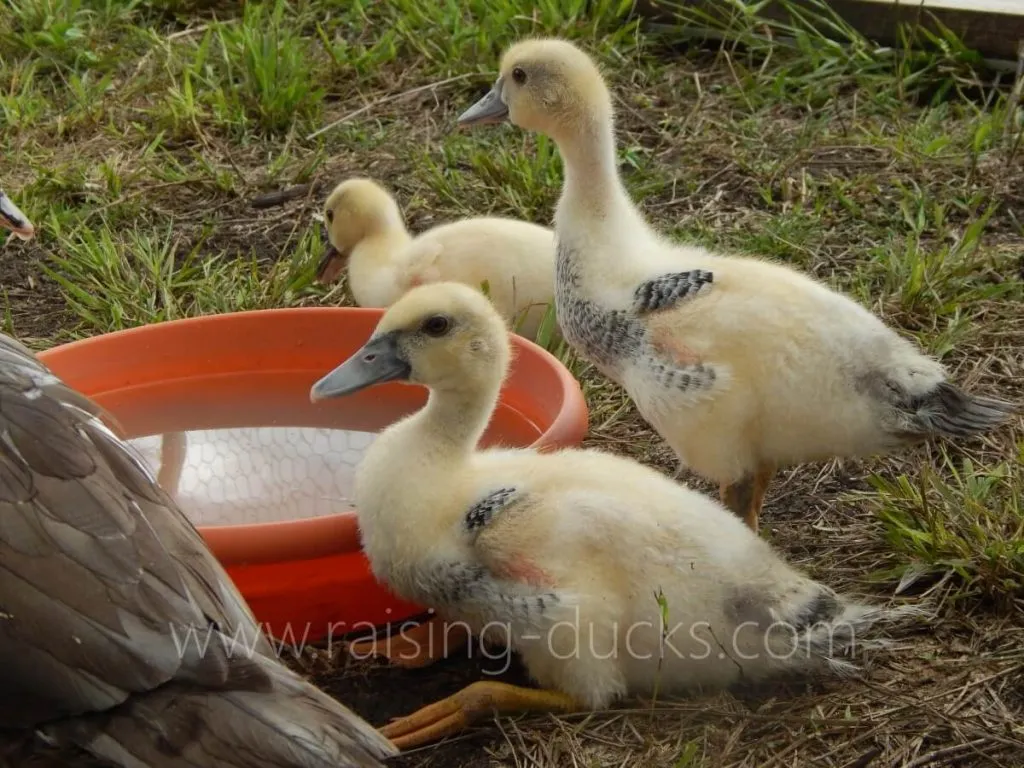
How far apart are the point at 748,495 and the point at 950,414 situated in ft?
1.41

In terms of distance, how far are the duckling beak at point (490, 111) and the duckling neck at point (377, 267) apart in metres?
0.40

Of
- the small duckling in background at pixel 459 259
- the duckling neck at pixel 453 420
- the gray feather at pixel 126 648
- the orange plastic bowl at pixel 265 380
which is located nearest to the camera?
the gray feather at pixel 126 648

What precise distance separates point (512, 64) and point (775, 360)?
102 cm

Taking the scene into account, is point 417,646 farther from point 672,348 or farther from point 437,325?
point 672,348

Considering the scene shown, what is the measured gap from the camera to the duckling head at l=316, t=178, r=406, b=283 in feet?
13.3

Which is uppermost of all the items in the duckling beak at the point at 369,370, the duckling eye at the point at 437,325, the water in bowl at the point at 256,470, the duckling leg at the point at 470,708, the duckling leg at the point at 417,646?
the duckling eye at the point at 437,325

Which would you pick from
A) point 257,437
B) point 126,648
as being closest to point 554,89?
point 257,437

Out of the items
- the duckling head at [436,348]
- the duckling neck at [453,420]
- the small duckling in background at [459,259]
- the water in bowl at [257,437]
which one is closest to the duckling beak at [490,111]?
the small duckling in background at [459,259]

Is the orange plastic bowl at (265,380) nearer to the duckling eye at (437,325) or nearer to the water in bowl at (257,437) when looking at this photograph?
the water in bowl at (257,437)

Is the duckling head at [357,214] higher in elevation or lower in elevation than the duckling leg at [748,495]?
higher

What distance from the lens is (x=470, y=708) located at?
102 inches

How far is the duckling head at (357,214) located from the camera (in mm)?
4039

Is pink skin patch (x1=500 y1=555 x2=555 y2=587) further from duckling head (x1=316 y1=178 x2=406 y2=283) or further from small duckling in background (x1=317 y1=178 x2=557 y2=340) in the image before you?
duckling head (x1=316 y1=178 x2=406 y2=283)

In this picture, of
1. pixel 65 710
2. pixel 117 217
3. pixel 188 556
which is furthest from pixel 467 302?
pixel 117 217
